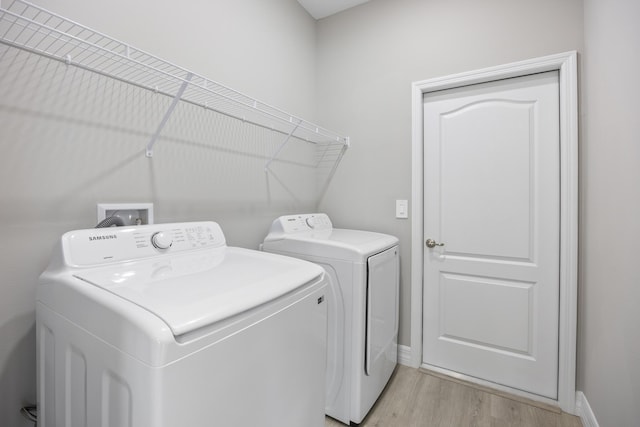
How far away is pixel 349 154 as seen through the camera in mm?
2373

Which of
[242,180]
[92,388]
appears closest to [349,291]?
[242,180]

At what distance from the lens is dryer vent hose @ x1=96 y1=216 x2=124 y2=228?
108 cm

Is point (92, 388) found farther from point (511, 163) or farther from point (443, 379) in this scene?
point (511, 163)

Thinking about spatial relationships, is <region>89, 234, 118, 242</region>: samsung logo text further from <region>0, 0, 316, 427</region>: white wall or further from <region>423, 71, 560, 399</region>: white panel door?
<region>423, 71, 560, 399</region>: white panel door

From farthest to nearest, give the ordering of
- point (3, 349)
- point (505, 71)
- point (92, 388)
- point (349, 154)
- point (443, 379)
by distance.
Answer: point (349, 154) < point (443, 379) < point (505, 71) < point (3, 349) < point (92, 388)

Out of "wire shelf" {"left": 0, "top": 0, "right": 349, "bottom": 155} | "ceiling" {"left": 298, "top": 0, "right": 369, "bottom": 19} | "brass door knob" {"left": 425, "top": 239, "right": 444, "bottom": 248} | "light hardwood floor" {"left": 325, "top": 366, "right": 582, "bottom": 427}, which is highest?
"ceiling" {"left": 298, "top": 0, "right": 369, "bottom": 19}

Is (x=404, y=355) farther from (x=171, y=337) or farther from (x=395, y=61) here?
(x=395, y=61)

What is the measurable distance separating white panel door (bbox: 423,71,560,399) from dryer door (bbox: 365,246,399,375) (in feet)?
1.22

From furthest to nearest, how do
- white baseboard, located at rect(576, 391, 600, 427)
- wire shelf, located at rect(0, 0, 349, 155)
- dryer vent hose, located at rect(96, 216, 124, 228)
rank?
white baseboard, located at rect(576, 391, 600, 427) → dryer vent hose, located at rect(96, 216, 124, 228) → wire shelf, located at rect(0, 0, 349, 155)

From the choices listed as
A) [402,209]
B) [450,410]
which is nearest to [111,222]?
[402,209]

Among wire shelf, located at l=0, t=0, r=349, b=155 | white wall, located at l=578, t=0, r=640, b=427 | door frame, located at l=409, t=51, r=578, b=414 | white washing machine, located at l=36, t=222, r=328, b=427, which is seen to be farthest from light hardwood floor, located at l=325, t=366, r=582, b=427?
wire shelf, located at l=0, t=0, r=349, b=155

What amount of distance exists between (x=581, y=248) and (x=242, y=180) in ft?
6.65

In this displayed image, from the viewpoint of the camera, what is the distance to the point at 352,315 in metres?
1.49

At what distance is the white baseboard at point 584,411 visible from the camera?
148 cm
